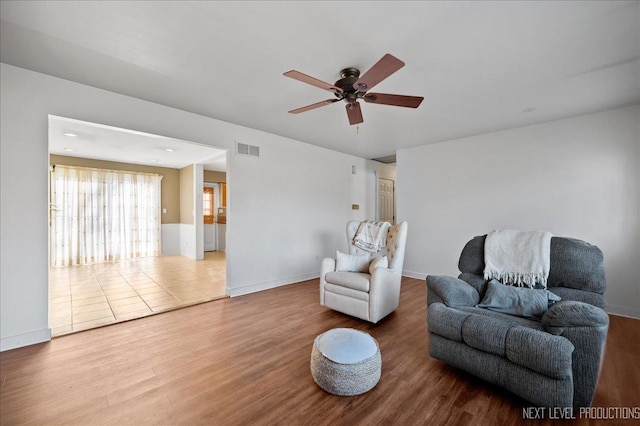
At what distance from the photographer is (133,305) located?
338 centimetres

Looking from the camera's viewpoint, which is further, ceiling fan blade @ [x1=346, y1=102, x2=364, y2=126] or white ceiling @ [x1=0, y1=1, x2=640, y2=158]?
ceiling fan blade @ [x1=346, y1=102, x2=364, y2=126]

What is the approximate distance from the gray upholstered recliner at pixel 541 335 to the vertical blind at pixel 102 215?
24.1 feet

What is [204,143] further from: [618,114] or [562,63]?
[618,114]

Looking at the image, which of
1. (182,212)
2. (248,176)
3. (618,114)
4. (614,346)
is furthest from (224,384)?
(182,212)

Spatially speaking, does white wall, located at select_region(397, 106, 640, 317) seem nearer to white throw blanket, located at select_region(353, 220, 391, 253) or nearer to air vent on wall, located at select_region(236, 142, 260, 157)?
white throw blanket, located at select_region(353, 220, 391, 253)

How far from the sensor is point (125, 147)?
16.8 feet

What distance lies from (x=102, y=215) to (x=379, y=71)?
7354 mm

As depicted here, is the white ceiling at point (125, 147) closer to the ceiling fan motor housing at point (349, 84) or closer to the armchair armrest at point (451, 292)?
the ceiling fan motor housing at point (349, 84)

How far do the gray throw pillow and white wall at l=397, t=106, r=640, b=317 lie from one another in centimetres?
228

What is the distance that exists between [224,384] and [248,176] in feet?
9.47

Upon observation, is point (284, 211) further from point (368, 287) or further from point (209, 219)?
point (209, 219)

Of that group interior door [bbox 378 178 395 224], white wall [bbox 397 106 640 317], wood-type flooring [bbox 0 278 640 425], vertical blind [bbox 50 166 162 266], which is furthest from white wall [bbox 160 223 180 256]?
white wall [bbox 397 106 640 317]

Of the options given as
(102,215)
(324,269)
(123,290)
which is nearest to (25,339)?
(123,290)

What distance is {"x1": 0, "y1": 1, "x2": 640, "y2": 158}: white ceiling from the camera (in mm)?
1704
